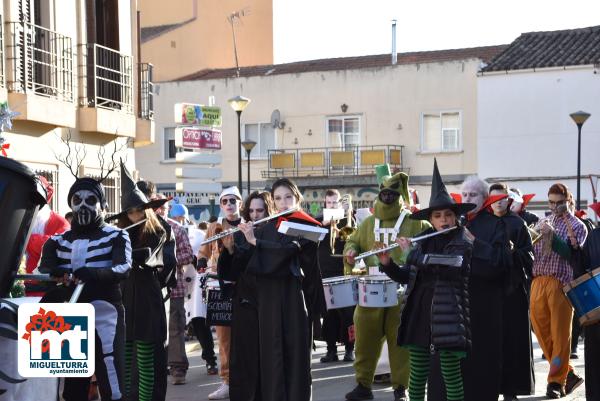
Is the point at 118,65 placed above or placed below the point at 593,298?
above

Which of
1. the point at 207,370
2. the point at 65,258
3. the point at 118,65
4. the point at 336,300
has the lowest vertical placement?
the point at 207,370

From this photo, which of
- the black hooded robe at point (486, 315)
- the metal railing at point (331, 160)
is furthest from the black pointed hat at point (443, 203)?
the metal railing at point (331, 160)

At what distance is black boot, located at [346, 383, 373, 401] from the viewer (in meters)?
11.3

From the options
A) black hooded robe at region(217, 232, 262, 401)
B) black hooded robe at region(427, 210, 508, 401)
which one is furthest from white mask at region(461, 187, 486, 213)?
black hooded robe at region(217, 232, 262, 401)

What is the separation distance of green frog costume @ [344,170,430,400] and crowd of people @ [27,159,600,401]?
0.01m

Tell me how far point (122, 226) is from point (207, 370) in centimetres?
420

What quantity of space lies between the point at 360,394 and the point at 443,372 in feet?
8.14

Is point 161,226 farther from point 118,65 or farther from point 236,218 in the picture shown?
point 118,65

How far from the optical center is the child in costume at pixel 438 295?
8750mm

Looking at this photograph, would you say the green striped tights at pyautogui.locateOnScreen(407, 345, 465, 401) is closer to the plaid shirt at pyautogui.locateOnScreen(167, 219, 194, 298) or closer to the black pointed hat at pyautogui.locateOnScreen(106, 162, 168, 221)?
the black pointed hat at pyautogui.locateOnScreen(106, 162, 168, 221)

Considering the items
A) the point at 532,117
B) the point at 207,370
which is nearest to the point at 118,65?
the point at 207,370

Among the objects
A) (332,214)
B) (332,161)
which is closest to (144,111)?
(332,214)

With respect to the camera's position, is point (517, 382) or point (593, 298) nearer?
point (593, 298)

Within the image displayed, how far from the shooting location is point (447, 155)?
135 ft
